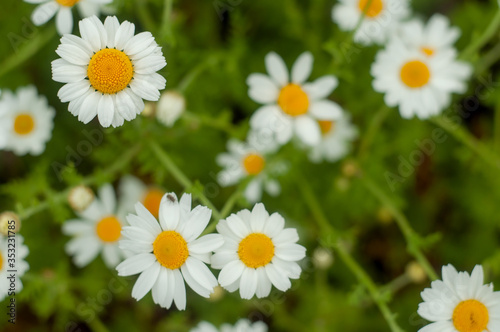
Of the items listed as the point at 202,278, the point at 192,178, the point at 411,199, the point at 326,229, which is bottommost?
the point at 202,278

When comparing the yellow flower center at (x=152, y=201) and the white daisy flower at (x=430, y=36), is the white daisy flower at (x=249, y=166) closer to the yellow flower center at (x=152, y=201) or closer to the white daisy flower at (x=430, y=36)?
the yellow flower center at (x=152, y=201)

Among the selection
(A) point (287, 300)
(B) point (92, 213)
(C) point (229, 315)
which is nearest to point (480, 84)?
(A) point (287, 300)

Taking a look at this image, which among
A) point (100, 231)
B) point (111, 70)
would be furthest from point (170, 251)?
point (100, 231)

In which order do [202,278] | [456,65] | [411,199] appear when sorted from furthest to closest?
[411,199] < [456,65] < [202,278]

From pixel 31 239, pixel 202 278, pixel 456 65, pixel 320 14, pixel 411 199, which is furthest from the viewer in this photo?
pixel 411 199

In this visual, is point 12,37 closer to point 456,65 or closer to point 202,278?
point 202,278

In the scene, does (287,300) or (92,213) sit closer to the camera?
(92,213)

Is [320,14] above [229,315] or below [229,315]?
above

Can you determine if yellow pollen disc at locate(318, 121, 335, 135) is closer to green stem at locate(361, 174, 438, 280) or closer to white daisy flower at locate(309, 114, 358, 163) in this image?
white daisy flower at locate(309, 114, 358, 163)
